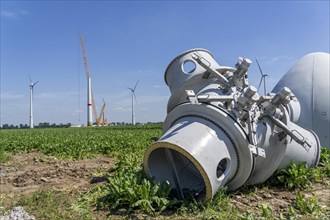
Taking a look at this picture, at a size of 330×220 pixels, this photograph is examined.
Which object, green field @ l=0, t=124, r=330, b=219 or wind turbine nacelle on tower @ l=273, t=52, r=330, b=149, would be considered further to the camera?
wind turbine nacelle on tower @ l=273, t=52, r=330, b=149

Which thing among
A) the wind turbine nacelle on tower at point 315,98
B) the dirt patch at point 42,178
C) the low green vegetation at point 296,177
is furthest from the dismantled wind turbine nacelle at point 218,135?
the wind turbine nacelle on tower at point 315,98

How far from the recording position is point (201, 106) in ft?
15.3

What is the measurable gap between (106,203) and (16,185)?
2554mm

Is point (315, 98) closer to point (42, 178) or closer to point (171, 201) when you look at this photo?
point (171, 201)

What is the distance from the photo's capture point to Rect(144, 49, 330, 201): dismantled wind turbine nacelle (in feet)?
14.0

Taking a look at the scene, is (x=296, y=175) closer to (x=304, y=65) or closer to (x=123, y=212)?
(x=123, y=212)

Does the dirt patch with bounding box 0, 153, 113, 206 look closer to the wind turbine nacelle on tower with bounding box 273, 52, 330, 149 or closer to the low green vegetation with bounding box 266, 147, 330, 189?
the low green vegetation with bounding box 266, 147, 330, 189

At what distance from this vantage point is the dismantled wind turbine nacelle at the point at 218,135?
427 centimetres

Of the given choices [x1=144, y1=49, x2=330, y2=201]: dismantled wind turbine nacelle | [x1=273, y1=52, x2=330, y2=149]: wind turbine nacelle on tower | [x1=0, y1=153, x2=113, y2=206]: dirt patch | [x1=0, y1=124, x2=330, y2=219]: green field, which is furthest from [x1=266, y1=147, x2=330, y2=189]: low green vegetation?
[x1=0, y1=153, x2=113, y2=206]: dirt patch

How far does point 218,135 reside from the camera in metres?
4.47

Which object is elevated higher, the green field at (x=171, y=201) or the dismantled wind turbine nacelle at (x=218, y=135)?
the dismantled wind turbine nacelle at (x=218, y=135)

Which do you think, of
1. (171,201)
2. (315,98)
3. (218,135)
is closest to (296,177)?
(218,135)

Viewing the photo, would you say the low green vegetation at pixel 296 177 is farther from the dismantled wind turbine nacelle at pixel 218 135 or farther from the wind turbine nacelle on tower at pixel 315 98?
the wind turbine nacelle on tower at pixel 315 98

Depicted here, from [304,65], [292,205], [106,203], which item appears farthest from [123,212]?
[304,65]
